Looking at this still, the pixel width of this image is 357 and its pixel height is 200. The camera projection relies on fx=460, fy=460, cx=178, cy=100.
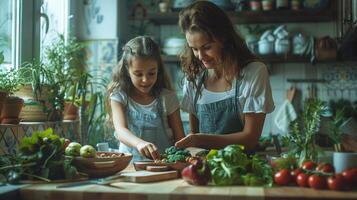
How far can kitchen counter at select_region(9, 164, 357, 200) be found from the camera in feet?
3.72

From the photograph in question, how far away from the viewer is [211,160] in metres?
1.35

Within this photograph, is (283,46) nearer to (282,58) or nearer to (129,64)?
(282,58)

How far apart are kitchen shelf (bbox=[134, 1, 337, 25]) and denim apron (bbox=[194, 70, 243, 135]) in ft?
5.97

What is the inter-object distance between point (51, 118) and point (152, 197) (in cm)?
131

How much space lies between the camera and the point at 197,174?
126 centimetres

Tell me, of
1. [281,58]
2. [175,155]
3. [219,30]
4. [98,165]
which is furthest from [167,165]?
[281,58]

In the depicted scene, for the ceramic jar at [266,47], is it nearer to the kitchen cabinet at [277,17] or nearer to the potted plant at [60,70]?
the kitchen cabinet at [277,17]

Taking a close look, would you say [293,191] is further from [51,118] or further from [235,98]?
[51,118]

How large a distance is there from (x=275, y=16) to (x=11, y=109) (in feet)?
7.78

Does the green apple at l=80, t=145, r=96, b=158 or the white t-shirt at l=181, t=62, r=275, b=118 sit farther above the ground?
the white t-shirt at l=181, t=62, r=275, b=118

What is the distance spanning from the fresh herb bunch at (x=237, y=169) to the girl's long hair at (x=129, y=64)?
724mm

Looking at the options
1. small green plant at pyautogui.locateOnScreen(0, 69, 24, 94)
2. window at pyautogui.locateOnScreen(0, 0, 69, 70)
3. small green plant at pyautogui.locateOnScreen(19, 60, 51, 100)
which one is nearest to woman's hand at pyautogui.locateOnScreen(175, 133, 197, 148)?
small green plant at pyautogui.locateOnScreen(0, 69, 24, 94)

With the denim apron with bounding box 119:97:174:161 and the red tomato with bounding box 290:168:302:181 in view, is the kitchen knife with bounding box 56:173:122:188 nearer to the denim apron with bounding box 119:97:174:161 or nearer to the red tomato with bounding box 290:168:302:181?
the red tomato with bounding box 290:168:302:181

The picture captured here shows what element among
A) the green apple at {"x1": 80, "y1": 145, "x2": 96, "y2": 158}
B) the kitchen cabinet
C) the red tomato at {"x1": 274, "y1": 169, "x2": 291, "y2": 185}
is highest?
the kitchen cabinet
